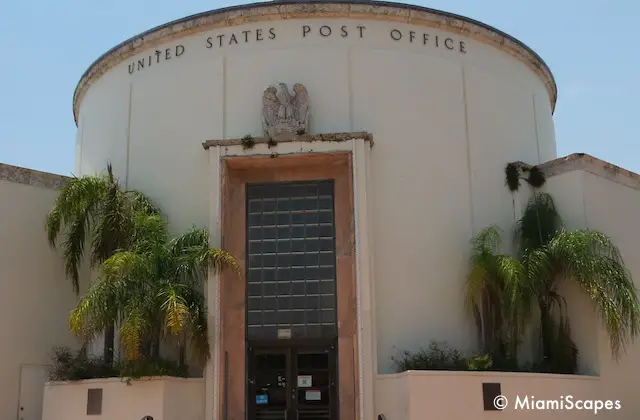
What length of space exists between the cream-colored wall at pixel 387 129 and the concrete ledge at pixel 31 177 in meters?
1.43

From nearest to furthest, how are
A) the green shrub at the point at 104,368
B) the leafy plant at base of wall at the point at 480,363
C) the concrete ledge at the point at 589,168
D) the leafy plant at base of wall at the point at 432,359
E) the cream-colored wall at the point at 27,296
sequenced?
1. the green shrub at the point at 104,368
2. the leafy plant at base of wall at the point at 480,363
3. the leafy plant at base of wall at the point at 432,359
4. the cream-colored wall at the point at 27,296
5. the concrete ledge at the point at 589,168

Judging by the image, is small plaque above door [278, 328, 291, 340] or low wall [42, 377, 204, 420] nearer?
low wall [42, 377, 204, 420]

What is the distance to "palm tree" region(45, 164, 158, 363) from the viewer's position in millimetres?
17297

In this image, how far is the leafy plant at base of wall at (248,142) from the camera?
17375 millimetres

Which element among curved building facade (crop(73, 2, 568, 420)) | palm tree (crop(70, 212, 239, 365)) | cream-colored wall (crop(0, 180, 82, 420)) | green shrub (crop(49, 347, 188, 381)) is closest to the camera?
palm tree (crop(70, 212, 239, 365))

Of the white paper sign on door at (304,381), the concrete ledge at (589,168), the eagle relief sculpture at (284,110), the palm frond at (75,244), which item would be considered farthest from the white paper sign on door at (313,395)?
the concrete ledge at (589,168)

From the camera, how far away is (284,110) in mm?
17922

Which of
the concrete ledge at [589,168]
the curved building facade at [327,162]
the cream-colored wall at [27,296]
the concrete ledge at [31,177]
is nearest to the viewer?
the curved building facade at [327,162]

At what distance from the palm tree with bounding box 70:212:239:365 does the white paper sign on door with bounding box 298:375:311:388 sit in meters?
2.11

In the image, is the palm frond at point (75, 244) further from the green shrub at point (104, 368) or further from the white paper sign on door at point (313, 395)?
the white paper sign on door at point (313, 395)

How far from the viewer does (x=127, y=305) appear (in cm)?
1554

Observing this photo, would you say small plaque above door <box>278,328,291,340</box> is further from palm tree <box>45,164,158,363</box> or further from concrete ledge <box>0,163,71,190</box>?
concrete ledge <box>0,163,71,190</box>

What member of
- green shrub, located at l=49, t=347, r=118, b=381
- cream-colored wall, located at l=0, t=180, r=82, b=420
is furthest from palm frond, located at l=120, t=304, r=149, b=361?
cream-colored wall, located at l=0, t=180, r=82, b=420

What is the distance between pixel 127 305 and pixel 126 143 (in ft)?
18.0
